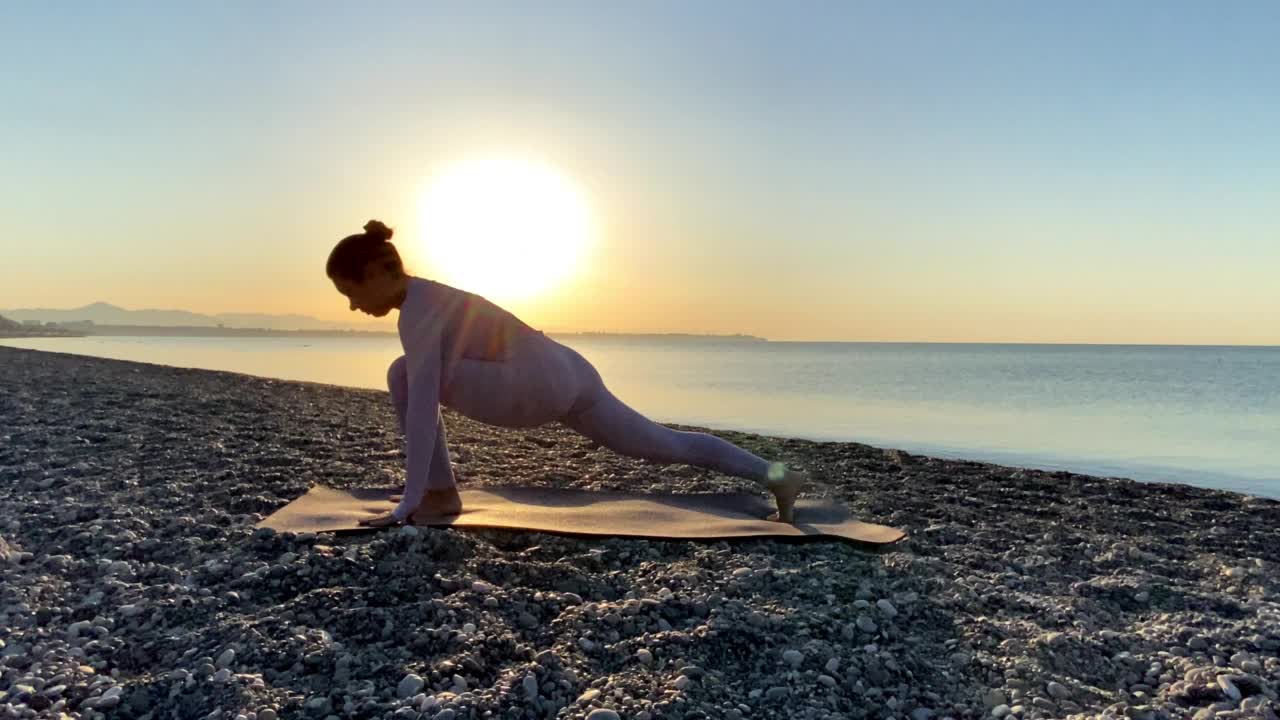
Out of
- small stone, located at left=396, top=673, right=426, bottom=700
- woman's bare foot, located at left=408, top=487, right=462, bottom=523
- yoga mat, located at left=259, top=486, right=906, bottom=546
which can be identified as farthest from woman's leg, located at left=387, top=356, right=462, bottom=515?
small stone, located at left=396, top=673, right=426, bottom=700

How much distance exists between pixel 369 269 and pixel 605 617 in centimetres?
187

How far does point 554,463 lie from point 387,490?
7.45ft

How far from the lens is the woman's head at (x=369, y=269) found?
354 centimetres

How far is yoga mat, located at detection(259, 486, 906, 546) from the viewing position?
381cm

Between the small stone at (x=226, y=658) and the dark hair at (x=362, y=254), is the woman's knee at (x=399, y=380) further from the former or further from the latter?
the small stone at (x=226, y=658)

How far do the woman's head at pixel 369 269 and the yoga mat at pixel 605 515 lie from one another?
1.07 m

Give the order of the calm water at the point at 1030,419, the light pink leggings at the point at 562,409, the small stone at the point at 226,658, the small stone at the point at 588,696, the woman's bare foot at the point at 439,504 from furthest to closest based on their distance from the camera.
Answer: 1. the calm water at the point at 1030,419
2. the woman's bare foot at the point at 439,504
3. the light pink leggings at the point at 562,409
4. the small stone at the point at 226,658
5. the small stone at the point at 588,696

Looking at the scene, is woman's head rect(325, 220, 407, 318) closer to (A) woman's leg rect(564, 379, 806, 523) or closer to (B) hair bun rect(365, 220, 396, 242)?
(B) hair bun rect(365, 220, 396, 242)

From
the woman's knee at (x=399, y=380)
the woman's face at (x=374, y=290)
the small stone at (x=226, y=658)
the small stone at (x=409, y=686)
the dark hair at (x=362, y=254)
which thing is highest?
the dark hair at (x=362, y=254)

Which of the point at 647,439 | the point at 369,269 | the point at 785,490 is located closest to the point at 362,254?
the point at 369,269

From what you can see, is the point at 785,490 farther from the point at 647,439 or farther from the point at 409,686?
the point at 409,686

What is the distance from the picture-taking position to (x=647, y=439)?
3.94 m

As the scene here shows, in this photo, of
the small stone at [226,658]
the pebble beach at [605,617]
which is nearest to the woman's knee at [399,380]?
the pebble beach at [605,617]

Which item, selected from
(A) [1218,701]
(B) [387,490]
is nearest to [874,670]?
(A) [1218,701]
